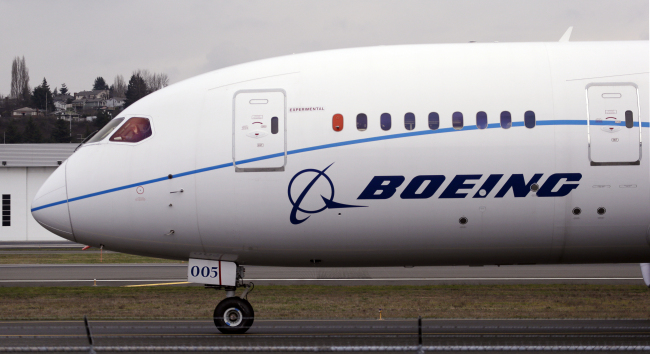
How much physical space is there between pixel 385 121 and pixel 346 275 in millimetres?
14376

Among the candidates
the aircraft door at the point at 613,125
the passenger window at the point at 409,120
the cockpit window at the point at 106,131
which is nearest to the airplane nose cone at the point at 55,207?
the cockpit window at the point at 106,131

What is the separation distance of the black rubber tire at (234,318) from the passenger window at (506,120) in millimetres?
5932

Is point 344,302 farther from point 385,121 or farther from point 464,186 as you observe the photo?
point 385,121

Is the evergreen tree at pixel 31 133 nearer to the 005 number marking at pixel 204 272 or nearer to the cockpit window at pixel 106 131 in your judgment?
the cockpit window at pixel 106 131

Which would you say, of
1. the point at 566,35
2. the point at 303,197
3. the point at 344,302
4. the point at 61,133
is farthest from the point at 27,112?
the point at 566,35

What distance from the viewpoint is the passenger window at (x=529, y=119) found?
11.8m

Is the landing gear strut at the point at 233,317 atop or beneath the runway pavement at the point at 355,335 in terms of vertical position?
atop

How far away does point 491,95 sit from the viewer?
12.1m

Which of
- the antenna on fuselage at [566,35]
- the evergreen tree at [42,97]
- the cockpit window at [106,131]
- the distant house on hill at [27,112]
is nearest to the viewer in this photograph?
the cockpit window at [106,131]

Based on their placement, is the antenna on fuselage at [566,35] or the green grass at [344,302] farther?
the green grass at [344,302]

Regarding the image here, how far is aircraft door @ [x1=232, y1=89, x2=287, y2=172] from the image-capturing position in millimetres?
12180

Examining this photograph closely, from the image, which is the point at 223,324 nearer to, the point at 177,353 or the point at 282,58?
the point at 177,353

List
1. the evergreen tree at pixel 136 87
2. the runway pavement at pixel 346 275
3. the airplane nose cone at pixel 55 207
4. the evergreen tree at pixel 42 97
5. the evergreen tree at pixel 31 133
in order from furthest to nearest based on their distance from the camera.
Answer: the evergreen tree at pixel 42 97, the evergreen tree at pixel 136 87, the evergreen tree at pixel 31 133, the runway pavement at pixel 346 275, the airplane nose cone at pixel 55 207

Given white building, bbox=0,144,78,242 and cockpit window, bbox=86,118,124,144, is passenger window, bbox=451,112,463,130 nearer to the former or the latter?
cockpit window, bbox=86,118,124,144
